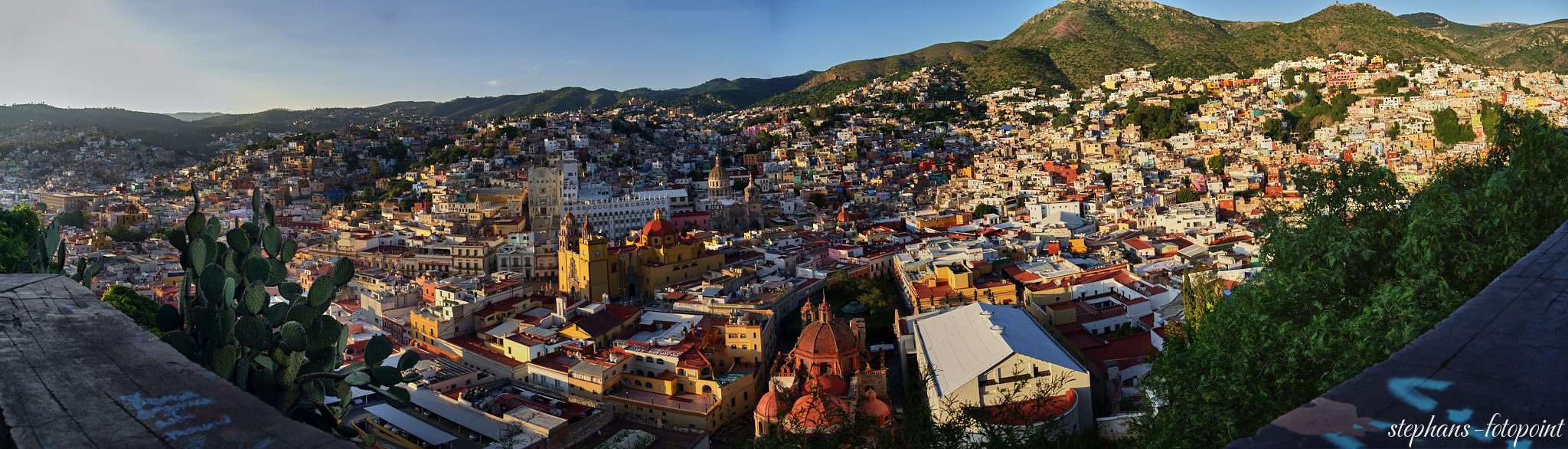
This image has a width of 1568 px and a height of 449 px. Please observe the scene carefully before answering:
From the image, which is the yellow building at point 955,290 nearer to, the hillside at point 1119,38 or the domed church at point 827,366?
the domed church at point 827,366

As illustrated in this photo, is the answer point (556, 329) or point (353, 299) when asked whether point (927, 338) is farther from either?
point (353, 299)

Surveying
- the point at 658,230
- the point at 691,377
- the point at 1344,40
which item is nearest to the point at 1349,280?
the point at 691,377

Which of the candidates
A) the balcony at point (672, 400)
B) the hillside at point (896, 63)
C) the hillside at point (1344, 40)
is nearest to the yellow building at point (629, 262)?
the balcony at point (672, 400)

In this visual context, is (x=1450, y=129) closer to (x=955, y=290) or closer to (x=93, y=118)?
(x=955, y=290)

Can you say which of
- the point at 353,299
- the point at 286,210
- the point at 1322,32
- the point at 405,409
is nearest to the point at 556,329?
the point at 405,409

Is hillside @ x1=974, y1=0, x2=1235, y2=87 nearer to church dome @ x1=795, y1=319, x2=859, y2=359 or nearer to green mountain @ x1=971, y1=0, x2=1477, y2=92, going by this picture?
green mountain @ x1=971, y1=0, x2=1477, y2=92
